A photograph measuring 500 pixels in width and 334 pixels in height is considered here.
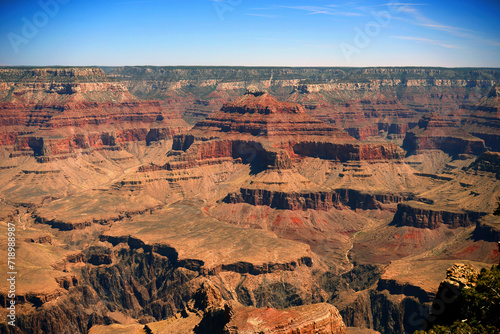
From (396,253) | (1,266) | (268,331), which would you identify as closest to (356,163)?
(396,253)

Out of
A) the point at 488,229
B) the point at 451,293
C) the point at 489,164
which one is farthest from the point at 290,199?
the point at 451,293

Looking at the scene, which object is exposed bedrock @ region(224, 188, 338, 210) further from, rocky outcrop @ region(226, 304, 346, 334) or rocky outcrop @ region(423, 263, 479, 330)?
rocky outcrop @ region(423, 263, 479, 330)

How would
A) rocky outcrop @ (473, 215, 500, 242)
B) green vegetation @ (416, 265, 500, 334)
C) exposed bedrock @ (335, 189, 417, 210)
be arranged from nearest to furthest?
green vegetation @ (416, 265, 500, 334)
rocky outcrop @ (473, 215, 500, 242)
exposed bedrock @ (335, 189, 417, 210)

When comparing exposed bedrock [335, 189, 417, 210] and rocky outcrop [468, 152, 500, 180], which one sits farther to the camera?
exposed bedrock [335, 189, 417, 210]

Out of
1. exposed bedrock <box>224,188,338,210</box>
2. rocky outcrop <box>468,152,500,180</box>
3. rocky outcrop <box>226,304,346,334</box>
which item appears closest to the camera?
rocky outcrop <box>226,304,346,334</box>

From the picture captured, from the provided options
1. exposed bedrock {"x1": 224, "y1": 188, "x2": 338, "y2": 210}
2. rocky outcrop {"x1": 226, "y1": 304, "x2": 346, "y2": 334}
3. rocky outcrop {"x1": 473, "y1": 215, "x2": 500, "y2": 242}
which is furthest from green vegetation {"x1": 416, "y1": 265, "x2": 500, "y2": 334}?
exposed bedrock {"x1": 224, "y1": 188, "x2": 338, "y2": 210}

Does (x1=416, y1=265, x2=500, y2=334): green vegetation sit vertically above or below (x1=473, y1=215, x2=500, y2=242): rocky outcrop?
above

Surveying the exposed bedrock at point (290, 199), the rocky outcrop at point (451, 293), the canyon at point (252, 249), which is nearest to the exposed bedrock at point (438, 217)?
the canyon at point (252, 249)

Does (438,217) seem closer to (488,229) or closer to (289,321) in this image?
(488,229)
